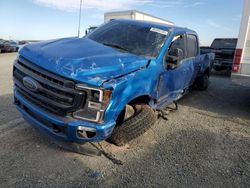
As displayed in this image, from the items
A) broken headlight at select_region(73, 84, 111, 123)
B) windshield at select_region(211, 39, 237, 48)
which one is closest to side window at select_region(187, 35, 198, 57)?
broken headlight at select_region(73, 84, 111, 123)

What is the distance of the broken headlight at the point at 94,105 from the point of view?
10.3ft

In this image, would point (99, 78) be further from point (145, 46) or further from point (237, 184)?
point (237, 184)

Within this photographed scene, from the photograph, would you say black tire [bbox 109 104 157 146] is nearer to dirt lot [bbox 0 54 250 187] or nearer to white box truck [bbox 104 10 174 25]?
dirt lot [bbox 0 54 250 187]

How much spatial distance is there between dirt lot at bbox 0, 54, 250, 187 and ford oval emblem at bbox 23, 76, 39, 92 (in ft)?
3.14

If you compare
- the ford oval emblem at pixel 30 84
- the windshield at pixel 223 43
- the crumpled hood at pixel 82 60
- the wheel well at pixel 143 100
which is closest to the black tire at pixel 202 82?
the wheel well at pixel 143 100

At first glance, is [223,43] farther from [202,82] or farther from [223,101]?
[223,101]

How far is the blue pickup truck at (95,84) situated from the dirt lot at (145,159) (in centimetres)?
41

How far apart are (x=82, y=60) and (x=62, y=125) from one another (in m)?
0.89

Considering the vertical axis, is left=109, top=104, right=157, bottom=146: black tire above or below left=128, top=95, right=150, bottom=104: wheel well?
below

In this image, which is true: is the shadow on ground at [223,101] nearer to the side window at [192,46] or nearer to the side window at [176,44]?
the side window at [192,46]

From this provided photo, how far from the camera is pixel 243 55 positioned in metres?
6.16

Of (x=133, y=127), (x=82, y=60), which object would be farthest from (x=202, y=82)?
(x=82, y=60)

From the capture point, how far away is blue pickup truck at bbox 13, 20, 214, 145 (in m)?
3.18

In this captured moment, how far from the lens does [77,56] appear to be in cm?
348
